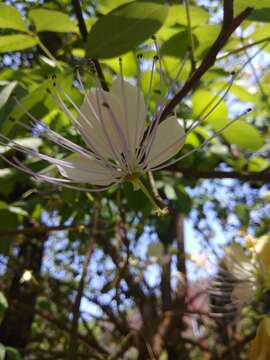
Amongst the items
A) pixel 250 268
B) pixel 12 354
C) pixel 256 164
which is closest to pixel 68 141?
pixel 12 354

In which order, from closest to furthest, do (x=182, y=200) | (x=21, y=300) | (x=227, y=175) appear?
(x=227, y=175) < (x=182, y=200) < (x=21, y=300)

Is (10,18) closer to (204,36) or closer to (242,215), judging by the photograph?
(204,36)

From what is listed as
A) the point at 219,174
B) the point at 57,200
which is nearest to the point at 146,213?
the point at 219,174

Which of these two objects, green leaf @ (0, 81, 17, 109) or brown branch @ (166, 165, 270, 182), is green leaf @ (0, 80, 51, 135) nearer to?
green leaf @ (0, 81, 17, 109)

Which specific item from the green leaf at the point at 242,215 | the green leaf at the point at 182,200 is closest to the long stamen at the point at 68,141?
the green leaf at the point at 182,200

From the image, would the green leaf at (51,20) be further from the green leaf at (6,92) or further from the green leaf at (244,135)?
the green leaf at (244,135)

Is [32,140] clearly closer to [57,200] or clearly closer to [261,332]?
[57,200]
